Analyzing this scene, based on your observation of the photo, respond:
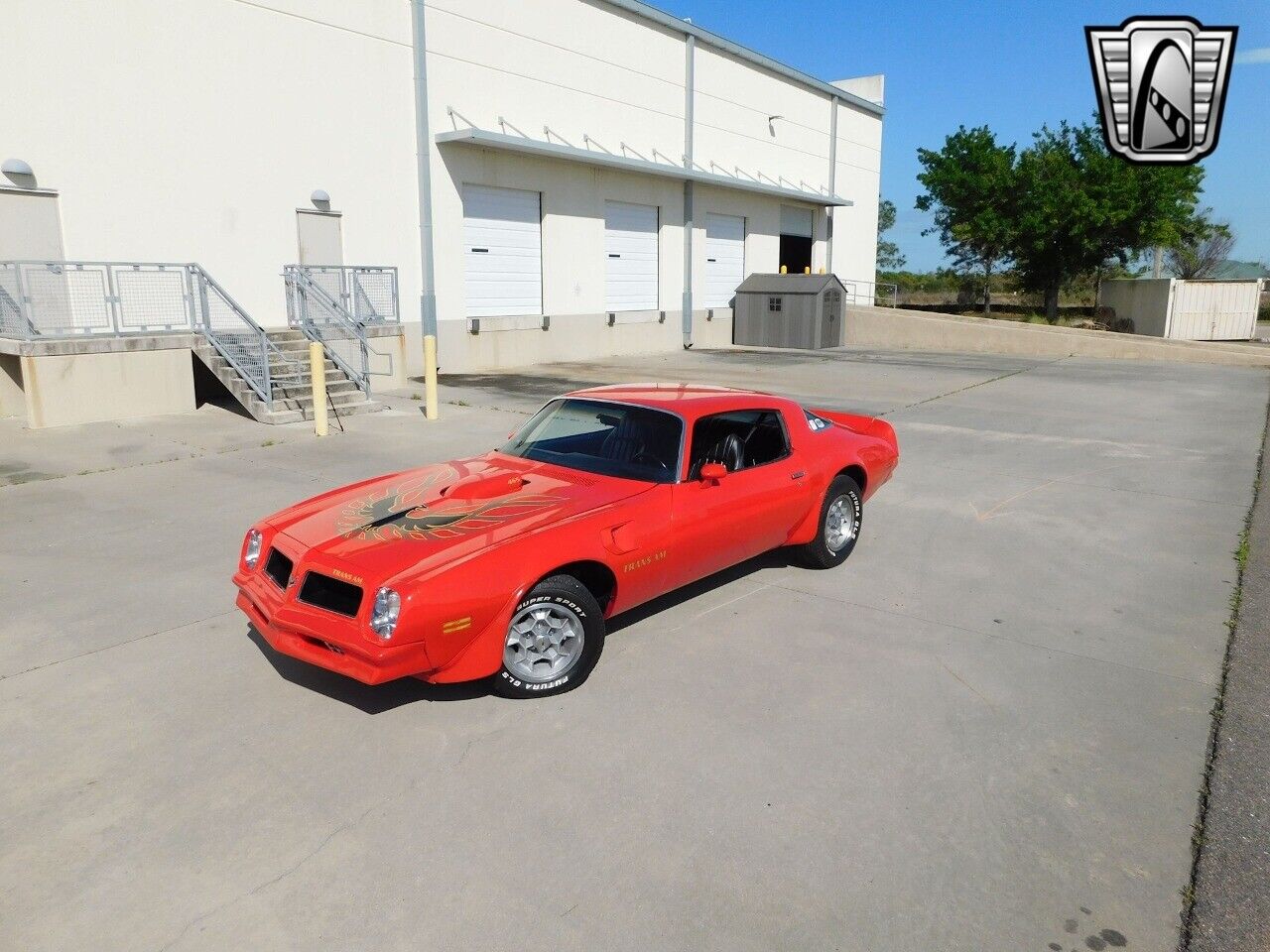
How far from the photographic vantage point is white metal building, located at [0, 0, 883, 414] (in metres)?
13.8

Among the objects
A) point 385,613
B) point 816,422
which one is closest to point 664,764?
point 385,613

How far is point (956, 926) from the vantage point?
120 inches

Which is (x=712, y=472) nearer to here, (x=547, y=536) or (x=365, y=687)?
(x=547, y=536)

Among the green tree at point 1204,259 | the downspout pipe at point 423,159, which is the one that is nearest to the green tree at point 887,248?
the green tree at point 1204,259

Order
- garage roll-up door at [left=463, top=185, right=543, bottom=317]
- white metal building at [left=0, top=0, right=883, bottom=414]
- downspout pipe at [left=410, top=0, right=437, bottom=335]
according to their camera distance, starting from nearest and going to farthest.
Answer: white metal building at [left=0, top=0, right=883, bottom=414]
downspout pipe at [left=410, top=0, right=437, bottom=335]
garage roll-up door at [left=463, top=185, right=543, bottom=317]

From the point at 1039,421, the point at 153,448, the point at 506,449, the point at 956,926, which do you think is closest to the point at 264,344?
the point at 153,448

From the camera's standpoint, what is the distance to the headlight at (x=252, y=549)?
4.97 meters

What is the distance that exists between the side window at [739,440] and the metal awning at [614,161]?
14.6 metres

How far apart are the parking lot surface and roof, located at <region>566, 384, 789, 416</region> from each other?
1.23 metres

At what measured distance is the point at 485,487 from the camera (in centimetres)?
518

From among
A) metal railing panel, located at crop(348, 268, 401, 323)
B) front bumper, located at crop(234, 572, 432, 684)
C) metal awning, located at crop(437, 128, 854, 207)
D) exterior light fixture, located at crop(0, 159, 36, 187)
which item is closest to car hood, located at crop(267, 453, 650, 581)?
front bumper, located at crop(234, 572, 432, 684)

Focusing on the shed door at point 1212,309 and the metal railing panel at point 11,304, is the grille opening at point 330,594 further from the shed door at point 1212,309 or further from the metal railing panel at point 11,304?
the shed door at point 1212,309

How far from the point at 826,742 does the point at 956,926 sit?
1198mm

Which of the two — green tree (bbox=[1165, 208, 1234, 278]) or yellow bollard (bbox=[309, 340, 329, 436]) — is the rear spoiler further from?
green tree (bbox=[1165, 208, 1234, 278])
